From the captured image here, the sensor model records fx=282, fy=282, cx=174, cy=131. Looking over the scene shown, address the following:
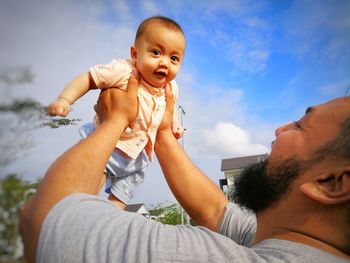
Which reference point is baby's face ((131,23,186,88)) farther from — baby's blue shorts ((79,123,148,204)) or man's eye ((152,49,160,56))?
baby's blue shorts ((79,123,148,204))

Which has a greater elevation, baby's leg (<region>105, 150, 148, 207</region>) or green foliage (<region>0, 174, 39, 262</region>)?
baby's leg (<region>105, 150, 148, 207</region>)

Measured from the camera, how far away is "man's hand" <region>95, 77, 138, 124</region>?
212 centimetres

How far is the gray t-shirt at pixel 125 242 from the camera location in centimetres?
103

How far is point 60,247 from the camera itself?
1.01 m

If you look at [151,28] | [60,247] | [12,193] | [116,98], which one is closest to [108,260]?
[60,247]

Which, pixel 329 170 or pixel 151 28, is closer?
pixel 329 170

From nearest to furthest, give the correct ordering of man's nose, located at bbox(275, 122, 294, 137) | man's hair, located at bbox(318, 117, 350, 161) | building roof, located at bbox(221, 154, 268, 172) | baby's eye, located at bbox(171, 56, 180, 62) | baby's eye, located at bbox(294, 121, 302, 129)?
man's hair, located at bbox(318, 117, 350, 161) → baby's eye, located at bbox(294, 121, 302, 129) → man's nose, located at bbox(275, 122, 294, 137) → baby's eye, located at bbox(171, 56, 180, 62) → building roof, located at bbox(221, 154, 268, 172)

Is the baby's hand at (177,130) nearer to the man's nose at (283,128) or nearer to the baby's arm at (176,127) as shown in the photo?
the baby's arm at (176,127)

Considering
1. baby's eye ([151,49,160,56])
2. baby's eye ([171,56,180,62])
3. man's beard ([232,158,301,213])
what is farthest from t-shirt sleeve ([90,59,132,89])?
man's beard ([232,158,301,213])

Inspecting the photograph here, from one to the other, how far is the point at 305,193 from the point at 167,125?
56.5 inches

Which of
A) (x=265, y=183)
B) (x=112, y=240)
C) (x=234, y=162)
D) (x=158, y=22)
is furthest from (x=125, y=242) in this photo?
(x=234, y=162)

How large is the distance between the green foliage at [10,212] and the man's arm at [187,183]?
1673 millimetres

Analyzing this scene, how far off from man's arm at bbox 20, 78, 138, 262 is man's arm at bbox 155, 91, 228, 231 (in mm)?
490

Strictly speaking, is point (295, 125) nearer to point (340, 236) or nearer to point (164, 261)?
point (340, 236)
